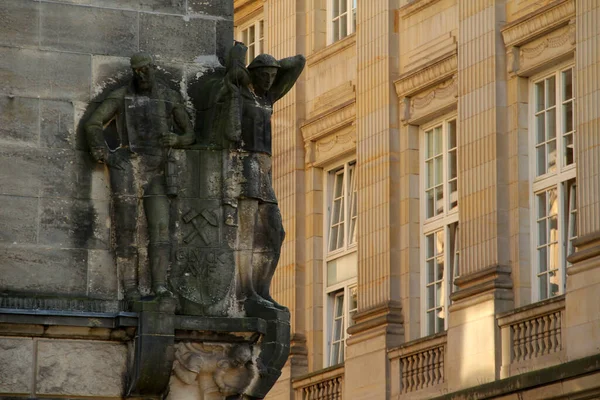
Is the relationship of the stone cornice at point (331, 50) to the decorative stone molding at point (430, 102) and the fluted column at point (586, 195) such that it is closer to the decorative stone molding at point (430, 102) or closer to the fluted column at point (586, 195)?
the decorative stone molding at point (430, 102)

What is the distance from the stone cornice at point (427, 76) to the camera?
1587 inches

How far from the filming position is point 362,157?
145 feet

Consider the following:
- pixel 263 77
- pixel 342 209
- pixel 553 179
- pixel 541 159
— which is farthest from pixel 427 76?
pixel 263 77

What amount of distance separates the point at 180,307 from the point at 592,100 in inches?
806

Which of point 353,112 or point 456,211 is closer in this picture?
point 456,211

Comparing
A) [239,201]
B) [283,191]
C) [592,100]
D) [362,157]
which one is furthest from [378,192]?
[239,201]

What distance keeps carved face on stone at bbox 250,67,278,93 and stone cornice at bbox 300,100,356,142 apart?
2884 cm

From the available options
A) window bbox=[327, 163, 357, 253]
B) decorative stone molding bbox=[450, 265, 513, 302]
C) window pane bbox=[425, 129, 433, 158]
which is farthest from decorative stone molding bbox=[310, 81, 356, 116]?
decorative stone molding bbox=[450, 265, 513, 302]

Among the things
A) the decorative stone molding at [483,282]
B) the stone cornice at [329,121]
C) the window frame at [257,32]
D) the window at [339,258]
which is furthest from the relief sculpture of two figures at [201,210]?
the window frame at [257,32]

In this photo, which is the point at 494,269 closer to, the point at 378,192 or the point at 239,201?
the point at 378,192

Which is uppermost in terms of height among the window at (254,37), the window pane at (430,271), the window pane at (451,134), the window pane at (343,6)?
the window at (254,37)

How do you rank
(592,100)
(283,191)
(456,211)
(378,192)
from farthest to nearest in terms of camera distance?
(283,191)
(378,192)
(456,211)
(592,100)

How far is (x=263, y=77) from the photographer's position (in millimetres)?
15898

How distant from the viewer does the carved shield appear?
51.0 ft
